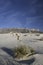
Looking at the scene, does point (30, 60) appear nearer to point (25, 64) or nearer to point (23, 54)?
point (25, 64)

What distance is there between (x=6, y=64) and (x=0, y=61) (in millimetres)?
190

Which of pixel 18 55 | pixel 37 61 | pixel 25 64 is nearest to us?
pixel 25 64

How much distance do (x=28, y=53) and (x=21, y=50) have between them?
0.41 metres

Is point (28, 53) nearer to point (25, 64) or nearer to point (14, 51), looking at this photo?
point (14, 51)

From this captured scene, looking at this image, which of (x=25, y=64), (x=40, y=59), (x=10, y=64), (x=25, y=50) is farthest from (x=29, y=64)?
(x=25, y=50)

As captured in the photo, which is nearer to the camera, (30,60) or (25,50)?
(30,60)

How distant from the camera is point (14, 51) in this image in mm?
9039

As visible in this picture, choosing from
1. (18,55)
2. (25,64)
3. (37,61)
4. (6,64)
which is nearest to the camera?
(6,64)

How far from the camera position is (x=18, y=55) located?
8.57m

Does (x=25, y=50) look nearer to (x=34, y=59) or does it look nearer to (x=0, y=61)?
(x=34, y=59)

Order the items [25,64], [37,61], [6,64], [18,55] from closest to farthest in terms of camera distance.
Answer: [6,64] → [25,64] → [37,61] → [18,55]

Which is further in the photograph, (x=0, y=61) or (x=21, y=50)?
(x=21, y=50)

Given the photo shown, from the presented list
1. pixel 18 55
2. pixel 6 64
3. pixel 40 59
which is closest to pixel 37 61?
pixel 40 59

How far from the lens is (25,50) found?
29.7ft
